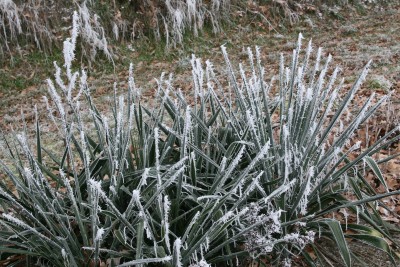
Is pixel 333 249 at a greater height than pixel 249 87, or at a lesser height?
lesser

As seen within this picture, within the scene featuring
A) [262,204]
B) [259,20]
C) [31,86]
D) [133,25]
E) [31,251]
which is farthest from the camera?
[259,20]

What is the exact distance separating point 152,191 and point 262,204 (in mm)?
560

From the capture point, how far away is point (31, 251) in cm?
198

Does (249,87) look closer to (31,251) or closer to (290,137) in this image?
(290,137)

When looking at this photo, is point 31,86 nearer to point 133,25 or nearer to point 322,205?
point 133,25

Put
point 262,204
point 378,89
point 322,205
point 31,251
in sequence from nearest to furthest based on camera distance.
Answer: point 31,251 < point 262,204 < point 322,205 < point 378,89

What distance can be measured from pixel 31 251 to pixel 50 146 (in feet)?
11.2

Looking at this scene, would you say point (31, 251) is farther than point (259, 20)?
No

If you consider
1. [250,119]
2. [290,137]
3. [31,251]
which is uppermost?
[250,119]

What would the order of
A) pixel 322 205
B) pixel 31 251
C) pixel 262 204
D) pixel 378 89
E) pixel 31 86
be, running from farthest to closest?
pixel 31 86 < pixel 378 89 < pixel 322 205 < pixel 262 204 < pixel 31 251

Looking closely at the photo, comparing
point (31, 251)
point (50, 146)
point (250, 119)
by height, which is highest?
point (250, 119)

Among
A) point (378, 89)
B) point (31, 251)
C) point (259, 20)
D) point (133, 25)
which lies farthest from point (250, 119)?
point (259, 20)

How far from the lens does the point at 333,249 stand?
227cm

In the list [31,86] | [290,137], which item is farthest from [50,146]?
[290,137]
